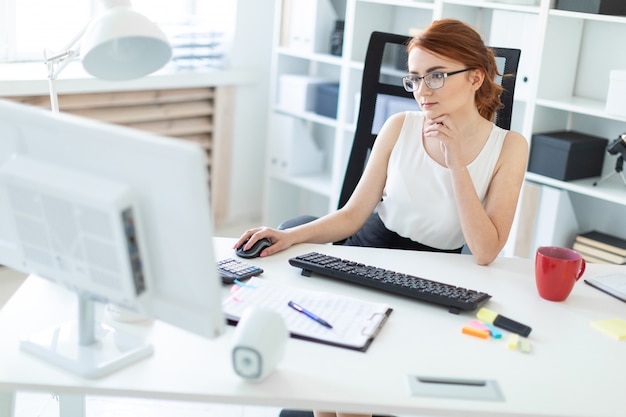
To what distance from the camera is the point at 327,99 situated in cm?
392

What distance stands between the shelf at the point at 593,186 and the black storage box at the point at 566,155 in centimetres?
2

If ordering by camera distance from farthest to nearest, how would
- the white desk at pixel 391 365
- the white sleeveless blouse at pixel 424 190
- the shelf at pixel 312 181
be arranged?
the shelf at pixel 312 181, the white sleeveless blouse at pixel 424 190, the white desk at pixel 391 365

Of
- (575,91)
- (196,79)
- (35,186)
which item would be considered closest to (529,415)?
(35,186)

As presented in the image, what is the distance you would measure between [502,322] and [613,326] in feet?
0.75

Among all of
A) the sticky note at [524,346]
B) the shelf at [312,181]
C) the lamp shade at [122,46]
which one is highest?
the lamp shade at [122,46]

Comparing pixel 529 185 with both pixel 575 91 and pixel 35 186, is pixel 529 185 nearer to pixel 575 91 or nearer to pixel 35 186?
pixel 575 91

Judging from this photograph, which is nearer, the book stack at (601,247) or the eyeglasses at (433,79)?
the eyeglasses at (433,79)

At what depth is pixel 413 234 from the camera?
2.17 m

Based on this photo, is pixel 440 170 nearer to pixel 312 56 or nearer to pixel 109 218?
pixel 109 218

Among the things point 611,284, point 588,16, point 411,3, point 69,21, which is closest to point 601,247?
point 588,16

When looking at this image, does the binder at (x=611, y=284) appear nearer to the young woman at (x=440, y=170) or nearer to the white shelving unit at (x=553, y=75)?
the young woman at (x=440, y=170)

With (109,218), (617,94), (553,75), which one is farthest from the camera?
(553,75)

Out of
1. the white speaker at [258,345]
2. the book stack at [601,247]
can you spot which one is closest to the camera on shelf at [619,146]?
the book stack at [601,247]

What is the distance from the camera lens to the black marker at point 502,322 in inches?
62.2
